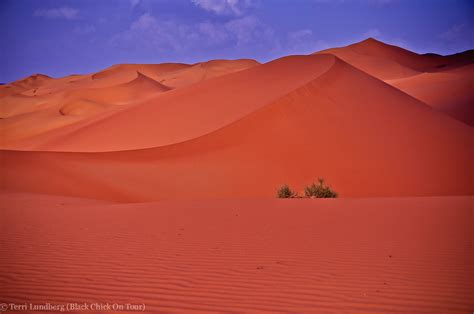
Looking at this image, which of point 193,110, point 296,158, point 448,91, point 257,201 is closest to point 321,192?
point 257,201

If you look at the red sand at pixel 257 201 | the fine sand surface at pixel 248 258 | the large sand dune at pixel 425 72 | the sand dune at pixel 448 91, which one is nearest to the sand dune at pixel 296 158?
the red sand at pixel 257 201

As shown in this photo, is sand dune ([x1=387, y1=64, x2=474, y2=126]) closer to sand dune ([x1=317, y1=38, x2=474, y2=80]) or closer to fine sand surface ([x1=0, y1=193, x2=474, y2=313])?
sand dune ([x1=317, y1=38, x2=474, y2=80])

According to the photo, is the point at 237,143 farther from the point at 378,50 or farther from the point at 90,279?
the point at 378,50

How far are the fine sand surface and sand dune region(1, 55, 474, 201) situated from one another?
7.16 m

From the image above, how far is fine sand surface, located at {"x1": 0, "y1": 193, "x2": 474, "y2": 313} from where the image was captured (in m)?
4.41

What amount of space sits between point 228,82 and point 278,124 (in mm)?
10121

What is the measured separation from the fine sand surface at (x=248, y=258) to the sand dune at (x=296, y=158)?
7.16 metres

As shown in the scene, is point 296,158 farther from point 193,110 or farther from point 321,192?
point 193,110

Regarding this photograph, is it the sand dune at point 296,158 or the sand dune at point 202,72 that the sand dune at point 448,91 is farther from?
the sand dune at point 202,72

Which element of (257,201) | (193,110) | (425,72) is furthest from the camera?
(425,72)

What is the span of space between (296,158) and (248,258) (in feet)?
46.9

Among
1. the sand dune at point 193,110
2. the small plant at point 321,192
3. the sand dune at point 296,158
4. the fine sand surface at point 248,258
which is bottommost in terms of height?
the fine sand surface at point 248,258

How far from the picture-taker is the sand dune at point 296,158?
1742 centimetres

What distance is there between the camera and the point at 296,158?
20047 mm
